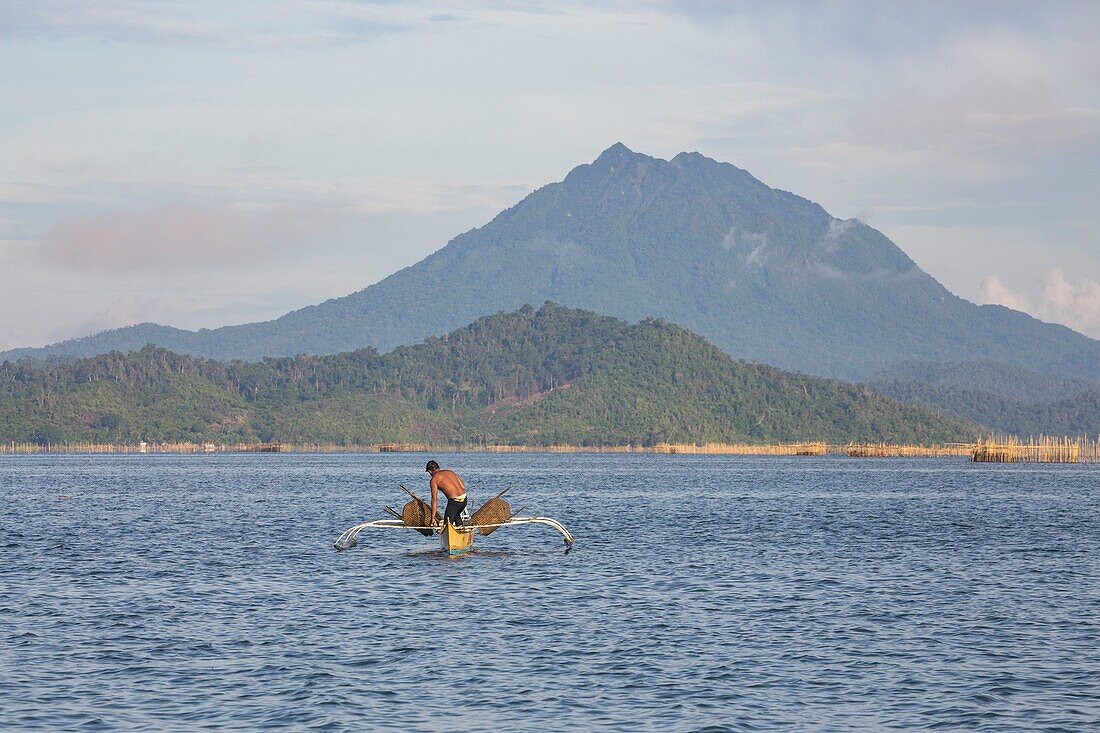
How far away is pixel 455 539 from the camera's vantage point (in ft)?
172

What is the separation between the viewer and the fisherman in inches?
2007

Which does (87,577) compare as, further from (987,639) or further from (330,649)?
(987,639)

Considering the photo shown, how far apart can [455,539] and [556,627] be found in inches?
664

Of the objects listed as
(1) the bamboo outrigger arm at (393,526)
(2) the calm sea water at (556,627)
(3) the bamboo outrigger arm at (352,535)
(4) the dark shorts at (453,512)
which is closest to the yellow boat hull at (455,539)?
(4) the dark shorts at (453,512)

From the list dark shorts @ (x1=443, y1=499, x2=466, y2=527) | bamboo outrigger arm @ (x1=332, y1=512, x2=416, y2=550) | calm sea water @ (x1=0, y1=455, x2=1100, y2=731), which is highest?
dark shorts @ (x1=443, y1=499, x2=466, y2=527)

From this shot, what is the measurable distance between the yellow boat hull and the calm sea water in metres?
1.08

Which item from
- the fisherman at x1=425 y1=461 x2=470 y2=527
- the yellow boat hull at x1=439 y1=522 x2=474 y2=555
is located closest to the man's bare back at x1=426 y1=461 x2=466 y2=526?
the fisherman at x1=425 y1=461 x2=470 y2=527

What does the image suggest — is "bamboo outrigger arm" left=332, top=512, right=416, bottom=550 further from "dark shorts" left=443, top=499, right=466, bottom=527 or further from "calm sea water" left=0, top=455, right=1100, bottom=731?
"dark shorts" left=443, top=499, right=466, bottom=527

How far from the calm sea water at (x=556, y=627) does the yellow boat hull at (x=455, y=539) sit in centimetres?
108

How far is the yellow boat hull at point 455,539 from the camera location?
52.0 metres

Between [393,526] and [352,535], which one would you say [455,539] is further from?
[352,535]

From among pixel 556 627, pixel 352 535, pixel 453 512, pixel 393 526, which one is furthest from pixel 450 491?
pixel 556 627

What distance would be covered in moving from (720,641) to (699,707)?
728 cm

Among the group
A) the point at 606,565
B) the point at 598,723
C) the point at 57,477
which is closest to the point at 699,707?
the point at 598,723
